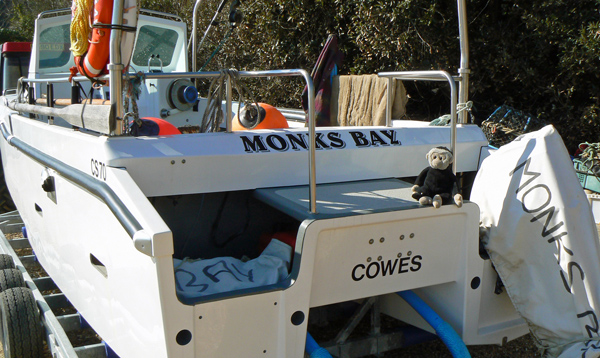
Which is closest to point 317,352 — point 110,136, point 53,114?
point 110,136

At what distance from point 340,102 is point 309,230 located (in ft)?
7.83

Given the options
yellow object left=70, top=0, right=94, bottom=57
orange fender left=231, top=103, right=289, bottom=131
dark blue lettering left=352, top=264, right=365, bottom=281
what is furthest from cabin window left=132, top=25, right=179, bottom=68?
dark blue lettering left=352, top=264, right=365, bottom=281

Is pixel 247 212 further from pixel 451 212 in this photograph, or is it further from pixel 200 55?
pixel 200 55

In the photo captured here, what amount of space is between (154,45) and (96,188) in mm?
3723

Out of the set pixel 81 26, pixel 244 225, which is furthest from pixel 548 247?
pixel 81 26

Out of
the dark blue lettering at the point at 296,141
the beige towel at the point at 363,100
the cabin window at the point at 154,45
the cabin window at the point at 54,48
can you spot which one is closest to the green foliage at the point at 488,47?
the cabin window at the point at 154,45

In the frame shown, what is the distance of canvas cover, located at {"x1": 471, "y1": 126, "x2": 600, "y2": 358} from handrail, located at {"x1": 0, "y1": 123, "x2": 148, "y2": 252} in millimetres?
1790

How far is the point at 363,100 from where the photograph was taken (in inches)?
182

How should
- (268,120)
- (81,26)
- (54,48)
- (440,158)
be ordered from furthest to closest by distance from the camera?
(54,48)
(268,120)
(81,26)
(440,158)

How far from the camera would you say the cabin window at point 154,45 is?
6.09 meters

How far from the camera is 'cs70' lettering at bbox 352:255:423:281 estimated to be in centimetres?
286

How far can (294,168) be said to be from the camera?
331 cm

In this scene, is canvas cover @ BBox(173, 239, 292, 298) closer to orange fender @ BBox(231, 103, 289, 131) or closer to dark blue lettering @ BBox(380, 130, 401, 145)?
dark blue lettering @ BBox(380, 130, 401, 145)

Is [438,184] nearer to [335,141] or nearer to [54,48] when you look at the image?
[335,141]
